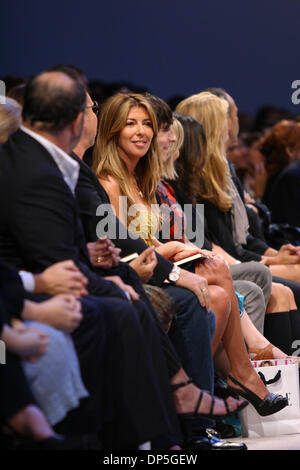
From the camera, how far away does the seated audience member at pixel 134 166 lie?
315 centimetres

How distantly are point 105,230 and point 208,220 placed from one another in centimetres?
149

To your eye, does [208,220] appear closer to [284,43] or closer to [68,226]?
[68,226]

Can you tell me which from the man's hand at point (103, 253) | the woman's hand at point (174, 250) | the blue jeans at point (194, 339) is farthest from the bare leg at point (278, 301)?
the man's hand at point (103, 253)

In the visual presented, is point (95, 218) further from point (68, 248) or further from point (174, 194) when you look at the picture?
point (174, 194)

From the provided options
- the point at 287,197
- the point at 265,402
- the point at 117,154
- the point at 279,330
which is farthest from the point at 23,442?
the point at 287,197

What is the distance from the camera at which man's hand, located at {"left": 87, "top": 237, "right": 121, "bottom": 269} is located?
243cm

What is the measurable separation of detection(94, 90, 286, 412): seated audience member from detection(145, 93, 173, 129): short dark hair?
9cm

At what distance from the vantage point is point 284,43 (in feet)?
24.6

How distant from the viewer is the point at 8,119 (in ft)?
7.76

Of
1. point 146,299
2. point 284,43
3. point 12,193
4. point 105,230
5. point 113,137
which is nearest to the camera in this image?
point 12,193

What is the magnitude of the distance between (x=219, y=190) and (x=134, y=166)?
82 cm

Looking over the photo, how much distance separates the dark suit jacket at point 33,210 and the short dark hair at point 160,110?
4.42 feet

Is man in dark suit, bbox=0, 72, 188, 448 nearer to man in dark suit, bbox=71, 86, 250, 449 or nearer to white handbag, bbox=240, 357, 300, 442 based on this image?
man in dark suit, bbox=71, 86, 250, 449

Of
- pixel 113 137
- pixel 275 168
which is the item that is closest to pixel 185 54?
pixel 275 168
